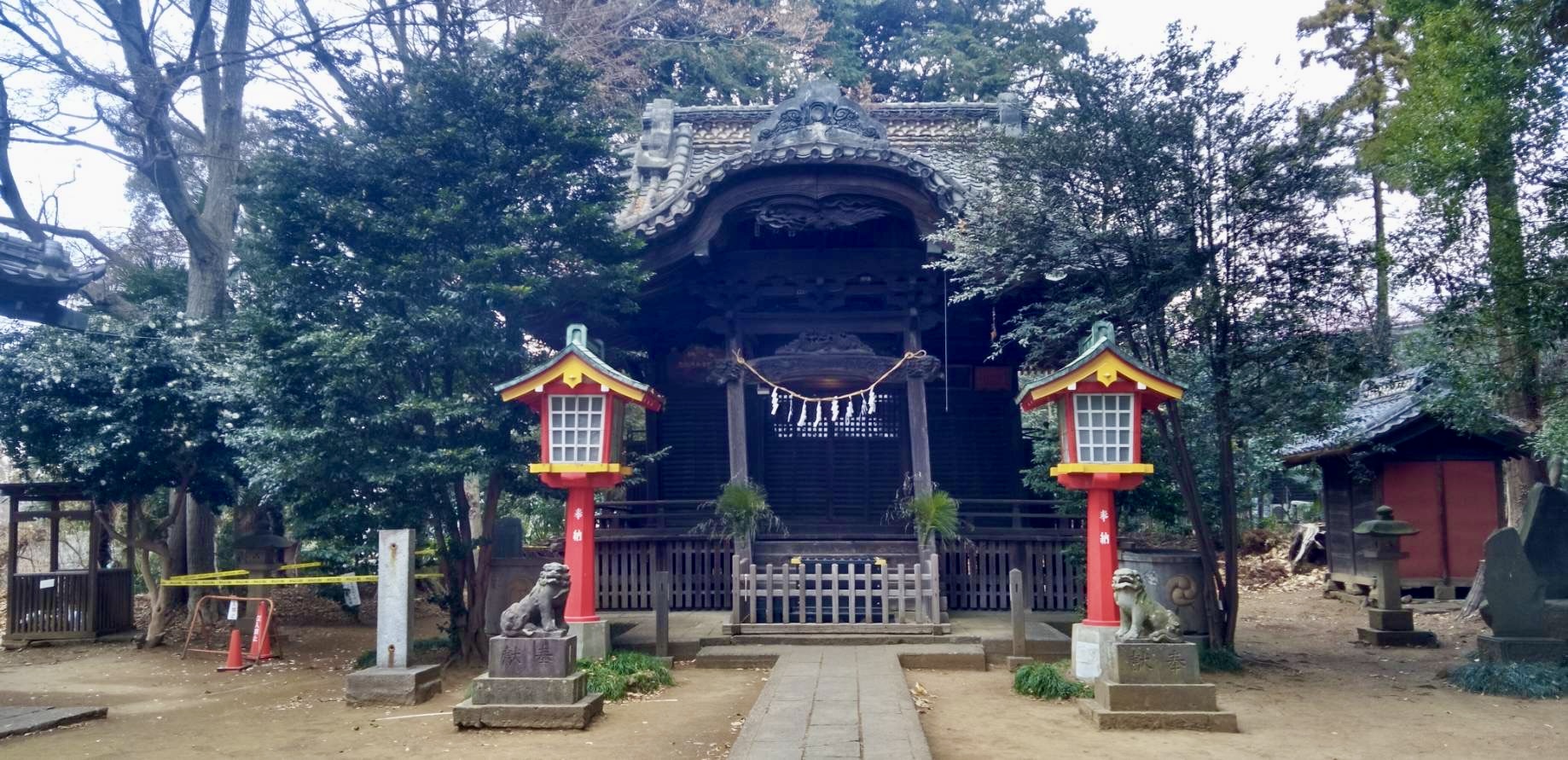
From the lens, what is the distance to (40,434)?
1191 cm

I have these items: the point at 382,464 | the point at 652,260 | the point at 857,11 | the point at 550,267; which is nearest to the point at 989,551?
the point at 652,260

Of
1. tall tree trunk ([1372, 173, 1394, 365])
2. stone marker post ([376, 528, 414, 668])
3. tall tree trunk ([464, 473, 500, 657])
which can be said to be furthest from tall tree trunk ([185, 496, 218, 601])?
tall tree trunk ([1372, 173, 1394, 365])

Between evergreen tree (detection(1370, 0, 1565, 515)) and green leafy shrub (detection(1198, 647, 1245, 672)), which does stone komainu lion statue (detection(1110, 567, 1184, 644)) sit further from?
evergreen tree (detection(1370, 0, 1565, 515))

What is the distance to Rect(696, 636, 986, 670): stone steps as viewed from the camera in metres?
9.66

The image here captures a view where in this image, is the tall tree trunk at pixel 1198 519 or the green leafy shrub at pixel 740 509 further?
the green leafy shrub at pixel 740 509

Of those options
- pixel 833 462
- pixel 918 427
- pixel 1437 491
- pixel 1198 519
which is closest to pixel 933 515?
pixel 918 427

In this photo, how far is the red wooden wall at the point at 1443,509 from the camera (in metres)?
16.1

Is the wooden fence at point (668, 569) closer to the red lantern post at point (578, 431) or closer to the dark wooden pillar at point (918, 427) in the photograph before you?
the dark wooden pillar at point (918, 427)

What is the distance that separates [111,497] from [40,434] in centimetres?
107

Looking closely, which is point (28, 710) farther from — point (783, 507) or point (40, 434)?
point (783, 507)

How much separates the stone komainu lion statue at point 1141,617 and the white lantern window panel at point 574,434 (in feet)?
15.3

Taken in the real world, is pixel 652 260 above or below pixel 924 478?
above

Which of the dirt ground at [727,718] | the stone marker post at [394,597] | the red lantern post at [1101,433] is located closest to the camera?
the dirt ground at [727,718]

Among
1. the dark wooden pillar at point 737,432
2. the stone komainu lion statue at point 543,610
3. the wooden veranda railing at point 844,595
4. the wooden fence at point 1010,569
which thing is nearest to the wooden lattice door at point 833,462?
the dark wooden pillar at point 737,432
